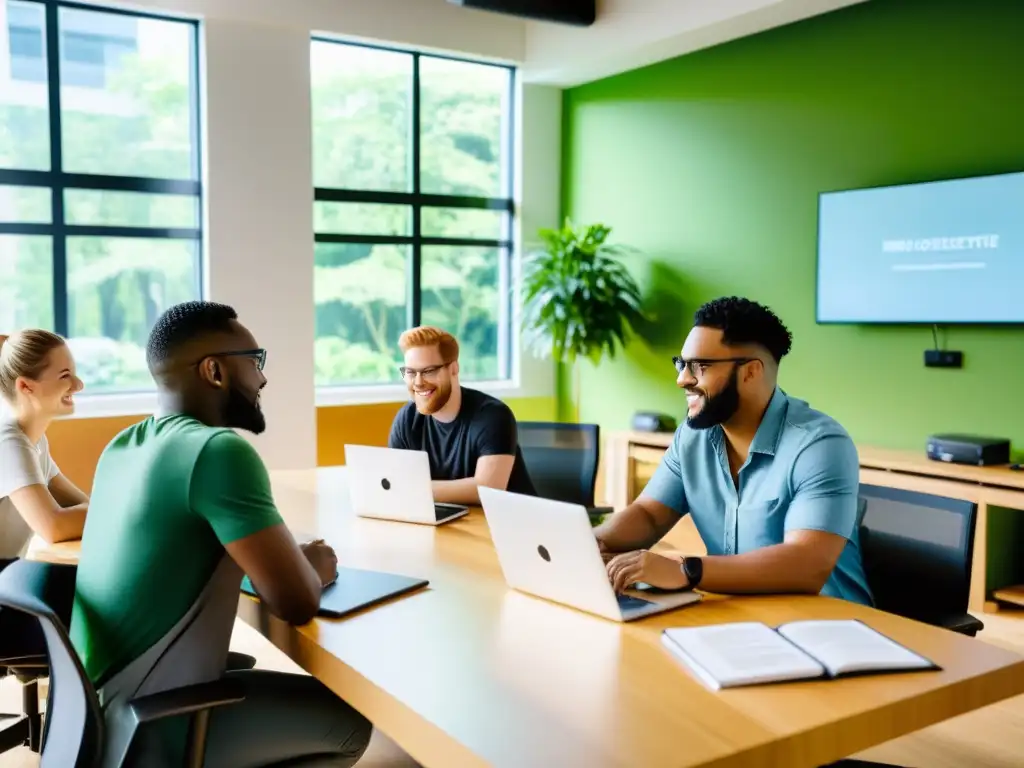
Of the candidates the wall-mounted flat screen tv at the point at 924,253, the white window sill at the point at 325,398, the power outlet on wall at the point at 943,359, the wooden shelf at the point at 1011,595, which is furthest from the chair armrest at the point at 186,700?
the power outlet on wall at the point at 943,359

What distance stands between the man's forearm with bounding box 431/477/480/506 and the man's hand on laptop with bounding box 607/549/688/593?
42.8 inches

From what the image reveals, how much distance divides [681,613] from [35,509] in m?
1.62

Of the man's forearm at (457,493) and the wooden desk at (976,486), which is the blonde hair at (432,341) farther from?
the wooden desk at (976,486)

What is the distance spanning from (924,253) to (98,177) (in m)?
4.47

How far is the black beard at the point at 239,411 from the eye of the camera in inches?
76.1

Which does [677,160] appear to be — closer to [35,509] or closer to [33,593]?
[35,509]

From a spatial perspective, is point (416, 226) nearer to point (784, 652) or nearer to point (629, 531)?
point (629, 531)

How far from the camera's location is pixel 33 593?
1782mm

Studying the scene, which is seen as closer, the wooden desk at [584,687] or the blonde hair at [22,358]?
the wooden desk at [584,687]

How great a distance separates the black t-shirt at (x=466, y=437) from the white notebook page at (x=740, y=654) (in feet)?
5.02

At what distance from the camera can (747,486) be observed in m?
2.32

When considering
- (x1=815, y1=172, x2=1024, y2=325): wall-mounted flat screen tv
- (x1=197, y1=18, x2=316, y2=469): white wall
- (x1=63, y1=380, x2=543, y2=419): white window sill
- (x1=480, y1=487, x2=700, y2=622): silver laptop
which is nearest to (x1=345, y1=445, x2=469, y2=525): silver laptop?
(x1=480, y1=487, x2=700, y2=622): silver laptop

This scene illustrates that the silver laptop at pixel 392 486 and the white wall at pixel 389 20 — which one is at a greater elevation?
the white wall at pixel 389 20

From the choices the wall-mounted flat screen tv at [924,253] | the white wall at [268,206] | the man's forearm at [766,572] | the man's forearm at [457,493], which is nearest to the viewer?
the man's forearm at [766,572]
